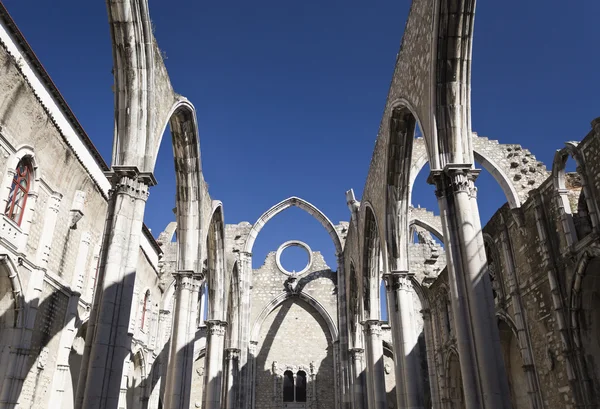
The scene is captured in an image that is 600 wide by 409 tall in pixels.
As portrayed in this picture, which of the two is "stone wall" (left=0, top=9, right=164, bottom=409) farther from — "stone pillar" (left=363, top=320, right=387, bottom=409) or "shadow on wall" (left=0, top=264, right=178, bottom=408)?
"stone pillar" (left=363, top=320, right=387, bottom=409)

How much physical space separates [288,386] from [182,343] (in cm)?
1247

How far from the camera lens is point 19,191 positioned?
1044 centimetres

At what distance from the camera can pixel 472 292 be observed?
7105 millimetres

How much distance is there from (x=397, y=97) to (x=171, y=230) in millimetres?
16316

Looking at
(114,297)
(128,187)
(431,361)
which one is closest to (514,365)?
(431,361)

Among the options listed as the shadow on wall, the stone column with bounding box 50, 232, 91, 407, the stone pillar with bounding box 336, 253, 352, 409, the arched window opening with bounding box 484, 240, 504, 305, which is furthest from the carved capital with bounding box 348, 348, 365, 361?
the shadow on wall

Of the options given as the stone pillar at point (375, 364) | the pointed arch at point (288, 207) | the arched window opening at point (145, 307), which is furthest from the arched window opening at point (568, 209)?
the arched window opening at point (145, 307)

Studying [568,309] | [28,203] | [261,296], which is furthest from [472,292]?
[261,296]

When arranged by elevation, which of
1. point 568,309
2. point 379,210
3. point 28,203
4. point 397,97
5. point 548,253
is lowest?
point 568,309

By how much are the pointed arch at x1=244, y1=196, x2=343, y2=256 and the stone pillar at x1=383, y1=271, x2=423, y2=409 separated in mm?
9569

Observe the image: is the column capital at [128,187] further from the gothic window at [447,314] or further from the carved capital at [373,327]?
the gothic window at [447,314]

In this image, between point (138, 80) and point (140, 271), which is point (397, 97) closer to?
point (138, 80)

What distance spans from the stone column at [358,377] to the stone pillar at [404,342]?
5.98 meters

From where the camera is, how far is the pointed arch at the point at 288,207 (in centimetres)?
2230
